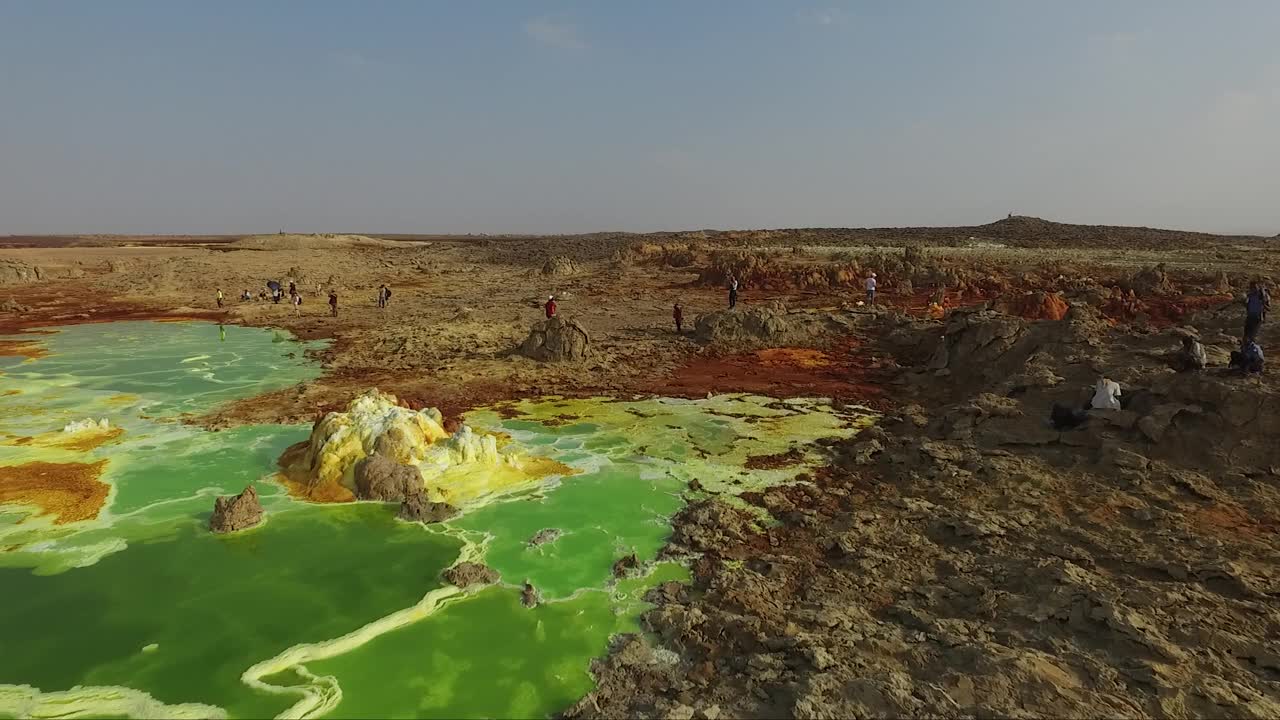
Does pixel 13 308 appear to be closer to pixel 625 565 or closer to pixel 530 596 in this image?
pixel 530 596

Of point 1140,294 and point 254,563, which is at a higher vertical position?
point 1140,294

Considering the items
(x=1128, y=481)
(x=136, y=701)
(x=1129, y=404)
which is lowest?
(x=136, y=701)

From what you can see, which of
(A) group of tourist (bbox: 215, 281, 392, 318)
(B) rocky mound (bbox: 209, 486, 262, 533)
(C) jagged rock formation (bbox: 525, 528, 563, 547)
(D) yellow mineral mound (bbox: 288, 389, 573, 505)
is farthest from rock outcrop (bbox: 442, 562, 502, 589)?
(A) group of tourist (bbox: 215, 281, 392, 318)

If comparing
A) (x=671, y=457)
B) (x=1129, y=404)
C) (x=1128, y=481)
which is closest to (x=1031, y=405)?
(x=1129, y=404)

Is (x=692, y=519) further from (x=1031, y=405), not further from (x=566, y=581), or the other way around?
(x=1031, y=405)

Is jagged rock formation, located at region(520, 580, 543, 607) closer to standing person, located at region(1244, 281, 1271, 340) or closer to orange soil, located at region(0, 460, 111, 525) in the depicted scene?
orange soil, located at region(0, 460, 111, 525)

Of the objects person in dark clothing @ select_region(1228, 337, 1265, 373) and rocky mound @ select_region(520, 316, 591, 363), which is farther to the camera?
rocky mound @ select_region(520, 316, 591, 363)

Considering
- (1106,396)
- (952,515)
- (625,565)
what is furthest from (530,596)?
(1106,396)

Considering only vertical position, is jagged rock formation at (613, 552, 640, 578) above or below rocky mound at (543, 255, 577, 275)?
below
